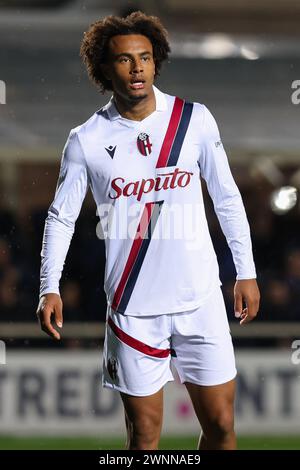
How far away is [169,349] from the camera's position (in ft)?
13.9

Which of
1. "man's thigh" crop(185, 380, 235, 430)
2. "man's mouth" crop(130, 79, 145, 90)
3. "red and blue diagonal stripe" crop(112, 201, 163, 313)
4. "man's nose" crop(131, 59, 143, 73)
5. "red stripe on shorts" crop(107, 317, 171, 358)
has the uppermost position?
"man's nose" crop(131, 59, 143, 73)

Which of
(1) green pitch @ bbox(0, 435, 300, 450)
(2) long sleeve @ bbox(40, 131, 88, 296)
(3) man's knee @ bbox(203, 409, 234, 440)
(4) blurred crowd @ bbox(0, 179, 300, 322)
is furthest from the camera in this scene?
(1) green pitch @ bbox(0, 435, 300, 450)

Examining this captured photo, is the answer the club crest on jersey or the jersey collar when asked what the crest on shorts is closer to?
the club crest on jersey

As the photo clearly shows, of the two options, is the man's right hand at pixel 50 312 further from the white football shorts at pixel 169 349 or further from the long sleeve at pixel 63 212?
the white football shorts at pixel 169 349

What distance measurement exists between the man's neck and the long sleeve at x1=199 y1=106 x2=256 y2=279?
0.70 feet

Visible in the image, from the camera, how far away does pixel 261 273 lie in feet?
23.8

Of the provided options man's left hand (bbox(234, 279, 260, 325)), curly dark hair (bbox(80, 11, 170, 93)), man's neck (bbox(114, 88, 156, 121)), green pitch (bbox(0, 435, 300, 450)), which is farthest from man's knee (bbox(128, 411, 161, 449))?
green pitch (bbox(0, 435, 300, 450))

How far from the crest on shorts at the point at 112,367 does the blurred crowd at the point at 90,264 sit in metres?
2.04

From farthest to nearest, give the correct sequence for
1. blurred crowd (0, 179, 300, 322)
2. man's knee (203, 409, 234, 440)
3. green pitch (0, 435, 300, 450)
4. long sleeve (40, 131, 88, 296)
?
1. green pitch (0, 435, 300, 450)
2. blurred crowd (0, 179, 300, 322)
3. long sleeve (40, 131, 88, 296)
4. man's knee (203, 409, 234, 440)

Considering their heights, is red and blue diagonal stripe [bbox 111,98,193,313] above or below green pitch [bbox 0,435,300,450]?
above

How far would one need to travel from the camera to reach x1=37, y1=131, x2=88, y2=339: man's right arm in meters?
4.26

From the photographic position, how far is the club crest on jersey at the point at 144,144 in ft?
13.9

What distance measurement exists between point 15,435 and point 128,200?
3387 millimetres

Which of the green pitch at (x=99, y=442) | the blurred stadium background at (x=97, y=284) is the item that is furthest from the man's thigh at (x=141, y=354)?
the green pitch at (x=99, y=442)
